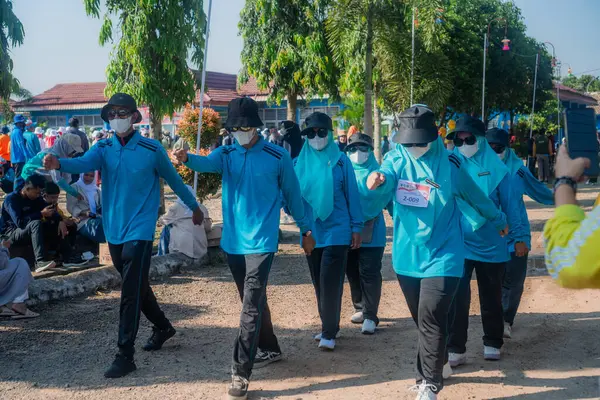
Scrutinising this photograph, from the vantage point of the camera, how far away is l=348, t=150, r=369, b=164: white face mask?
7312 millimetres

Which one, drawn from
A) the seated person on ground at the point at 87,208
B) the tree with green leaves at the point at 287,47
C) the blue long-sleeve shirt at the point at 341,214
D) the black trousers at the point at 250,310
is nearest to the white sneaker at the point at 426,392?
the black trousers at the point at 250,310

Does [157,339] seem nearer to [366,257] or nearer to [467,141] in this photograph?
[366,257]

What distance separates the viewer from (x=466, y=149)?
6246 millimetres

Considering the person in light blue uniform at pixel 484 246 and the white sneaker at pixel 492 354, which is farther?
the white sneaker at pixel 492 354

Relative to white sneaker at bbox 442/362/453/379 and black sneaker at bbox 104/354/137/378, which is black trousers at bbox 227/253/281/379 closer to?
black sneaker at bbox 104/354/137/378

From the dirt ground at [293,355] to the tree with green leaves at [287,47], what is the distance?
11.9 meters

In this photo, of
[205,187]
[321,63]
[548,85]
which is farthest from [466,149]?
[548,85]

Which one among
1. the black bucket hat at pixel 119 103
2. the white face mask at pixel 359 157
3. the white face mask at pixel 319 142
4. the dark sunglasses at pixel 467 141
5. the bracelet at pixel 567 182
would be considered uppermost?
the black bucket hat at pixel 119 103

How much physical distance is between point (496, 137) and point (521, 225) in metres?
0.94

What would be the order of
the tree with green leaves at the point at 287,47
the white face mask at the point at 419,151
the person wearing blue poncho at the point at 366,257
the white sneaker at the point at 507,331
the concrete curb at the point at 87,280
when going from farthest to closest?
the tree with green leaves at the point at 287,47 < the concrete curb at the point at 87,280 < the person wearing blue poncho at the point at 366,257 < the white sneaker at the point at 507,331 < the white face mask at the point at 419,151

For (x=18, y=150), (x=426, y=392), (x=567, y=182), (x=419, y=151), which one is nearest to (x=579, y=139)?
(x=567, y=182)

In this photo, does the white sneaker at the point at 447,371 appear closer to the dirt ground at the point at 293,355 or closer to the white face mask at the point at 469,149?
the dirt ground at the point at 293,355

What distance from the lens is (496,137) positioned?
6824 mm

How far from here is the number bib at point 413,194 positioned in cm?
497
